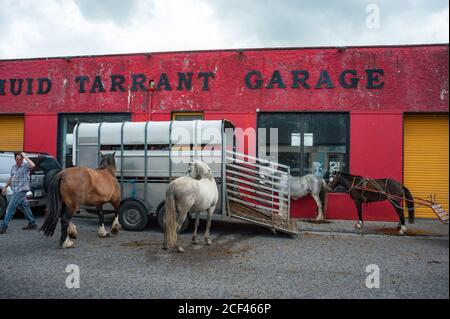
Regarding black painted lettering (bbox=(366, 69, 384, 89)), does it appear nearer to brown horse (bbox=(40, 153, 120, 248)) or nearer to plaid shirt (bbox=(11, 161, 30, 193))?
brown horse (bbox=(40, 153, 120, 248))

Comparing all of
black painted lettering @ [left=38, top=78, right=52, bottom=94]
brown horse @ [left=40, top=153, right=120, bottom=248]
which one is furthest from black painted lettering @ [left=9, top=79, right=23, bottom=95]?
brown horse @ [left=40, top=153, right=120, bottom=248]

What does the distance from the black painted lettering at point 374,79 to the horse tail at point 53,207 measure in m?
9.55

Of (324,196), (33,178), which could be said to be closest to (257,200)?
(324,196)

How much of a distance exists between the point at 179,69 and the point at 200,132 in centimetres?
447

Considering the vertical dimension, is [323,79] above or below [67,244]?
above

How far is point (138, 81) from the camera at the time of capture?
11.2 metres

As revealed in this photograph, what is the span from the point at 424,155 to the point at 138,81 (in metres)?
10.4

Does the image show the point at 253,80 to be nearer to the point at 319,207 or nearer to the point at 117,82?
the point at 319,207

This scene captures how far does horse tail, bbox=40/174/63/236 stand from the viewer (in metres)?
5.93

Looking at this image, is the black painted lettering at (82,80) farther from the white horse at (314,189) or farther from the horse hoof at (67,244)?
the white horse at (314,189)

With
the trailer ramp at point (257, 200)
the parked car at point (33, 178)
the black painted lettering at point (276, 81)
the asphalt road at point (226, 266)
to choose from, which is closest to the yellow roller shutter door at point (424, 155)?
the asphalt road at point (226, 266)

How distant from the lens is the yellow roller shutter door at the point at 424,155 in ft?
33.1

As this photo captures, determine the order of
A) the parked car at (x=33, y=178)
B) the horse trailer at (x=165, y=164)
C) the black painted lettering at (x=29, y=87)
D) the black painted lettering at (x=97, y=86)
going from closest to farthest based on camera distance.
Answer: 1. the horse trailer at (x=165, y=164)
2. the parked car at (x=33, y=178)
3. the black painted lettering at (x=97, y=86)
4. the black painted lettering at (x=29, y=87)
